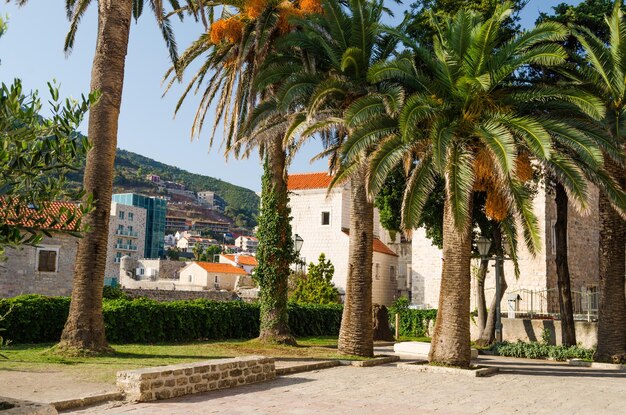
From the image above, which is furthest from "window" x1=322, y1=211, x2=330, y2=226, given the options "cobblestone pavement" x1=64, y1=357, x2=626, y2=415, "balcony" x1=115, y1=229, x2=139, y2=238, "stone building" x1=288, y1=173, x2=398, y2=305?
"balcony" x1=115, y1=229, x2=139, y2=238

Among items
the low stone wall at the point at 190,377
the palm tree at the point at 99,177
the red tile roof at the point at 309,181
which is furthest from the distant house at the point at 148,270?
the low stone wall at the point at 190,377

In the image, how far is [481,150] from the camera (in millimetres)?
15805

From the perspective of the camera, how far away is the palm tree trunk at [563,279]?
74.1ft

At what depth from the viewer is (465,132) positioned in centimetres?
1597

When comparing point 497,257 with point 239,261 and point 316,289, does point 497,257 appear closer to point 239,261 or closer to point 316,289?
point 316,289

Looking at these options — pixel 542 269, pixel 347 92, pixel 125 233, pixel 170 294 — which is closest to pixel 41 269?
pixel 170 294

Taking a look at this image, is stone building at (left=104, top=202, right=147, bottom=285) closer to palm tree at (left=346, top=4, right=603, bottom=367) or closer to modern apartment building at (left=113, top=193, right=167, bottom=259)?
modern apartment building at (left=113, top=193, right=167, bottom=259)

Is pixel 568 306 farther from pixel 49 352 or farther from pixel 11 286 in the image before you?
pixel 11 286

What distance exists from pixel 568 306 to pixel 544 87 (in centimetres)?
953

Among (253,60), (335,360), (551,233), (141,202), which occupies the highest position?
(141,202)

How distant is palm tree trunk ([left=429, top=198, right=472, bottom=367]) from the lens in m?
16.0

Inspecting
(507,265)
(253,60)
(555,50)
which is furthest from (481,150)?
(507,265)

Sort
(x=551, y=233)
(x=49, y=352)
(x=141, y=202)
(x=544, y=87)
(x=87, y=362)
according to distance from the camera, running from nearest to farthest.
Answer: (x=87, y=362), (x=49, y=352), (x=544, y=87), (x=551, y=233), (x=141, y=202)

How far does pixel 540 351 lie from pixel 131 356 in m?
14.4
